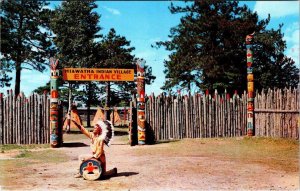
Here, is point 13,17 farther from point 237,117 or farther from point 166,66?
point 237,117

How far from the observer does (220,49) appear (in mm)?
27609

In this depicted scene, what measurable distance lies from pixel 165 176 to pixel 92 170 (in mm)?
1565

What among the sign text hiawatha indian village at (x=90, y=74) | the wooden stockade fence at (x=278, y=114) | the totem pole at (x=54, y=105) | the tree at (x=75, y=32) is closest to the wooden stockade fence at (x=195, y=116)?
the wooden stockade fence at (x=278, y=114)

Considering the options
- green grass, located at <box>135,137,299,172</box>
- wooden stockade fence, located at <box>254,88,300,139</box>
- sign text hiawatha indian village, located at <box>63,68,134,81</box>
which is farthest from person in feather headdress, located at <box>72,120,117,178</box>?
wooden stockade fence, located at <box>254,88,300,139</box>

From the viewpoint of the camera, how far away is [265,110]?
15.8 metres

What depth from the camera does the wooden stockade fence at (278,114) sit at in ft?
47.8

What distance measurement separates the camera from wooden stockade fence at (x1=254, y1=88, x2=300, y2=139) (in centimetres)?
1455

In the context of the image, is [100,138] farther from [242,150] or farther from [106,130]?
[242,150]

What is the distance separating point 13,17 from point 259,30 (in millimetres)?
17769

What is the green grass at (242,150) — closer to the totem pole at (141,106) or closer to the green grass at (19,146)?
the totem pole at (141,106)

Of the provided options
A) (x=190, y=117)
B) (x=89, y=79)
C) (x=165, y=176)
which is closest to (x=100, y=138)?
(x=165, y=176)

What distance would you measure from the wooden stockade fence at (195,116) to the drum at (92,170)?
7918mm

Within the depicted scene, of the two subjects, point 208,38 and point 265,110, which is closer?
point 265,110

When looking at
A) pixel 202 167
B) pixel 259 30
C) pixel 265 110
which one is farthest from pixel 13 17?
pixel 202 167
